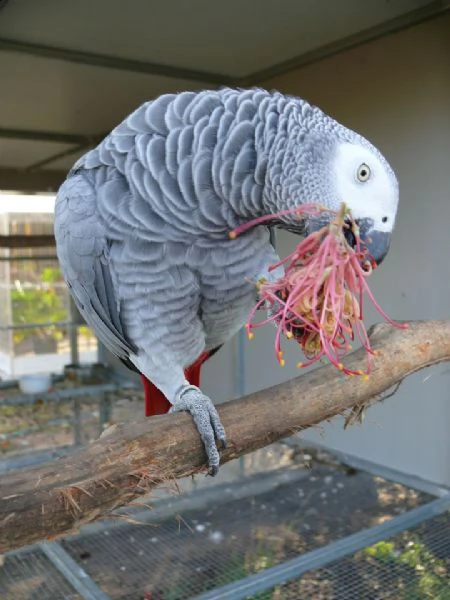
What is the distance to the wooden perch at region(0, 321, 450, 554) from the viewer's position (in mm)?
775

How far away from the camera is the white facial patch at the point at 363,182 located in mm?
856

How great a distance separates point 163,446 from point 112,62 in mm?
1974

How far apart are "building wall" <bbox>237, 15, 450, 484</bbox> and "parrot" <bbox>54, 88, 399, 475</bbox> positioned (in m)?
1.19

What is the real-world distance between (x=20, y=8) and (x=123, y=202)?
111 cm

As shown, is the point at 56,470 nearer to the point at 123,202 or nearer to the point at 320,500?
the point at 123,202

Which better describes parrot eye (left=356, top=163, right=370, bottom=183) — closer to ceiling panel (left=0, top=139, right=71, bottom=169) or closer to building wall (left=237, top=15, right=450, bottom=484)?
building wall (left=237, top=15, right=450, bottom=484)

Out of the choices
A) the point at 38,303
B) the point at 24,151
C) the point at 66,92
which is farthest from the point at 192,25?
the point at 38,303

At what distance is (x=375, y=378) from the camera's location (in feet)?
3.99

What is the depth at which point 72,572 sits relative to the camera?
1565 millimetres

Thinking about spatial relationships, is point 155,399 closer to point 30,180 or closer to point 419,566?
point 419,566

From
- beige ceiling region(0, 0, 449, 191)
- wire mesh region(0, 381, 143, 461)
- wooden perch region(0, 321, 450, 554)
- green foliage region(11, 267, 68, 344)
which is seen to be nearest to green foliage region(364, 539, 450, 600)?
wooden perch region(0, 321, 450, 554)

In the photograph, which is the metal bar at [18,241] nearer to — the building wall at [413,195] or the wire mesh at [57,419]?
the wire mesh at [57,419]

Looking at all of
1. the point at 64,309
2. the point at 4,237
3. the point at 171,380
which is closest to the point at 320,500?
the point at 171,380

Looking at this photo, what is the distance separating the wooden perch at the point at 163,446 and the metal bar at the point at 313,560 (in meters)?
0.48
